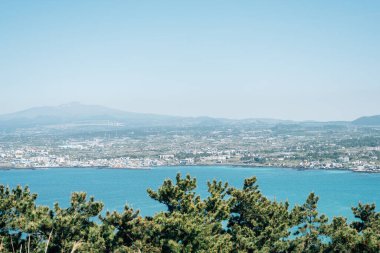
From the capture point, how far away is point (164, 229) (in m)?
5.11

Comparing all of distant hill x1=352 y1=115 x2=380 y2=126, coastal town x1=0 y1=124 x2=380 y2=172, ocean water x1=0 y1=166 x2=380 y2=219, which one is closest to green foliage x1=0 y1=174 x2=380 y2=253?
ocean water x1=0 y1=166 x2=380 y2=219

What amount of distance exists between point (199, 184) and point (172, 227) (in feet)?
96.0

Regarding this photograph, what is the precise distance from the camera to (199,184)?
112ft

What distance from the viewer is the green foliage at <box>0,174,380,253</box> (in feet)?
16.4

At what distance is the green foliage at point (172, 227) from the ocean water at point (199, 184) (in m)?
17.0

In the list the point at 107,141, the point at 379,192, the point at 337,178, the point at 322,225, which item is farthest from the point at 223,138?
the point at 322,225

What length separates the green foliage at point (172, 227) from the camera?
197 inches

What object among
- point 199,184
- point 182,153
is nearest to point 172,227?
point 199,184

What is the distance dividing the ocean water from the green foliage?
17003 millimetres

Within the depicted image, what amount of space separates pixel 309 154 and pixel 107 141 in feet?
129

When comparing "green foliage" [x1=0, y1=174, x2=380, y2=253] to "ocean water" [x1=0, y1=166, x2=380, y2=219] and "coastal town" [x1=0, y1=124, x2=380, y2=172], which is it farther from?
"coastal town" [x1=0, y1=124, x2=380, y2=172]

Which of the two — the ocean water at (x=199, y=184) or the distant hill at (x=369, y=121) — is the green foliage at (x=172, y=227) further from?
the distant hill at (x=369, y=121)

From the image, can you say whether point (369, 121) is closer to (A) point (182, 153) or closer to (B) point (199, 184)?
(A) point (182, 153)

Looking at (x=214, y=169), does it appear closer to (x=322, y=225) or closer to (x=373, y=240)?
(x=322, y=225)
